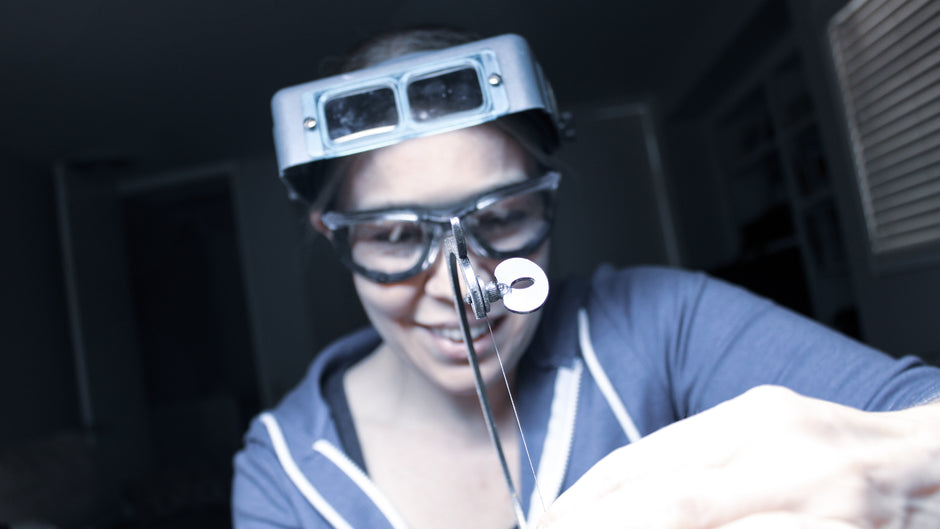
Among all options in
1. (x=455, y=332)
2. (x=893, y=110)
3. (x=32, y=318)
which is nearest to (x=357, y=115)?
(x=455, y=332)

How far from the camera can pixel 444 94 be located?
734mm

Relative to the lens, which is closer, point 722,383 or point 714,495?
point 714,495

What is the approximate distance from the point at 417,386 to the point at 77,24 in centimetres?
241

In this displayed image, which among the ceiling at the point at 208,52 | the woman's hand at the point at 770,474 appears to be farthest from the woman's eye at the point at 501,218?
the ceiling at the point at 208,52

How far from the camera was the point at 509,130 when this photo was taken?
82 centimetres

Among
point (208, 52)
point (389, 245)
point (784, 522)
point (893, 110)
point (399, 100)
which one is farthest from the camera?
point (208, 52)

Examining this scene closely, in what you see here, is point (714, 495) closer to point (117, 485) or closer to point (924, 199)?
point (924, 199)

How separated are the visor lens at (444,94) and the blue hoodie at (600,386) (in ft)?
1.34

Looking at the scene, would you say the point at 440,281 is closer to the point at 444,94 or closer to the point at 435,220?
the point at 435,220

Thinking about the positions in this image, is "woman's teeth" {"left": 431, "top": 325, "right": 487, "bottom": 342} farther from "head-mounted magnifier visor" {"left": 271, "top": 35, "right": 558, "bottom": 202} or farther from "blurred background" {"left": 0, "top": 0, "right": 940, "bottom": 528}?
"blurred background" {"left": 0, "top": 0, "right": 940, "bottom": 528}

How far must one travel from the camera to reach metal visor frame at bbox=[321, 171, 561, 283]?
755mm

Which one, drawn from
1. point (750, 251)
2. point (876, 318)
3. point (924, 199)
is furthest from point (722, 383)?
point (750, 251)

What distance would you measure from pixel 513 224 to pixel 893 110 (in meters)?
1.22

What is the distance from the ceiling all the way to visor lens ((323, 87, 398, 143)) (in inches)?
67.5
